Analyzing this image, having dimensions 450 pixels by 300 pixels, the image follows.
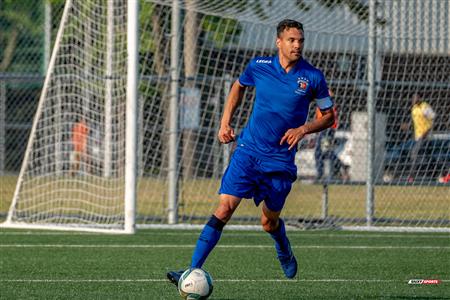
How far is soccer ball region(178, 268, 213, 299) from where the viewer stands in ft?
25.1

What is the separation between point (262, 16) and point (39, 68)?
1098 cm

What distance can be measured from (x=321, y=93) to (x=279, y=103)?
0.97 ft

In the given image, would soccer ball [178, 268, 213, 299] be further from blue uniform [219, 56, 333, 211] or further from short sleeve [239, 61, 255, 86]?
short sleeve [239, 61, 255, 86]

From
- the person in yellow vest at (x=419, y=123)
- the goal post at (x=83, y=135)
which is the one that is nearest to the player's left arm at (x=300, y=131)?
the goal post at (x=83, y=135)

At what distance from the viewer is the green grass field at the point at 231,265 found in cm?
858

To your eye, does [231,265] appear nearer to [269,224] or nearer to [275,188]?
[269,224]

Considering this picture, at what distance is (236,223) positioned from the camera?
599 inches

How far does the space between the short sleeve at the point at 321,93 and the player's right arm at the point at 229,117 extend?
572 mm

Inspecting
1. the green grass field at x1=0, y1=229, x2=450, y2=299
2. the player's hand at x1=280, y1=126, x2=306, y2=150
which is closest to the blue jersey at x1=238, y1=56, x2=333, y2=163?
the player's hand at x1=280, y1=126, x2=306, y2=150

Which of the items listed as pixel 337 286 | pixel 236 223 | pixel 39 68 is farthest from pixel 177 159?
pixel 39 68

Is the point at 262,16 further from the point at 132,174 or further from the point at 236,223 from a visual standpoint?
the point at 132,174

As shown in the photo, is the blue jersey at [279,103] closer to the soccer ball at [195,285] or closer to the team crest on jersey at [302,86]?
the team crest on jersey at [302,86]

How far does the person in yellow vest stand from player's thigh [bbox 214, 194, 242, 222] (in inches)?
292

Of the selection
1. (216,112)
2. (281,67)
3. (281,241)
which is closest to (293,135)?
(281,67)
